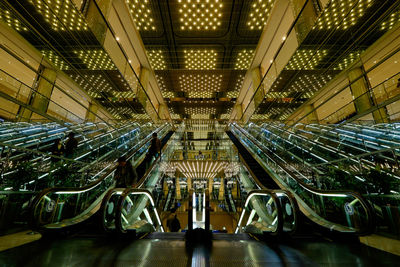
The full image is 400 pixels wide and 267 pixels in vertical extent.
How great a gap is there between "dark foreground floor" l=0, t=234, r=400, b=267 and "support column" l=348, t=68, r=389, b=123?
144 inches

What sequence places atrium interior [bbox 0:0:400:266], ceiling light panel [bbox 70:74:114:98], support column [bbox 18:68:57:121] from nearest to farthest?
atrium interior [bbox 0:0:400:266] → support column [bbox 18:68:57:121] → ceiling light panel [bbox 70:74:114:98]

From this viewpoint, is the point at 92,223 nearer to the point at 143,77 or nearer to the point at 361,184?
the point at 361,184

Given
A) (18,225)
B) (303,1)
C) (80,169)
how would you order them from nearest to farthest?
1. (18,225)
2. (80,169)
3. (303,1)

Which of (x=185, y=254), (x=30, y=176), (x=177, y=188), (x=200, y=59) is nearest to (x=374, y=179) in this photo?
(x=185, y=254)

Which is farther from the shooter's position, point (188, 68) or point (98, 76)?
point (188, 68)

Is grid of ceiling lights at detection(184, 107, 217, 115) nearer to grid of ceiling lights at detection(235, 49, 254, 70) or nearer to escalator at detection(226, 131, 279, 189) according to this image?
grid of ceiling lights at detection(235, 49, 254, 70)

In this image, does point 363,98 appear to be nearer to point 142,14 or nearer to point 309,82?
point 309,82

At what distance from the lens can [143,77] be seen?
1202 centimetres

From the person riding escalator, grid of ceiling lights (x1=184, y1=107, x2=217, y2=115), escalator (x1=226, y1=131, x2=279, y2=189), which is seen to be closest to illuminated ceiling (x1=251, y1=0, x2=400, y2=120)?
escalator (x1=226, y1=131, x2=279, y2=189)

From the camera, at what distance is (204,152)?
1249 cm

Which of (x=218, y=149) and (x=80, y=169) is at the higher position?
(x=218, y=149)

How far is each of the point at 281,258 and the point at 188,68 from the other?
10969 millimetres

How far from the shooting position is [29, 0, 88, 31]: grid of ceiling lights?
5.61 m

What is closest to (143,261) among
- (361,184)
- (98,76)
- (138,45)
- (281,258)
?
(281,258)
